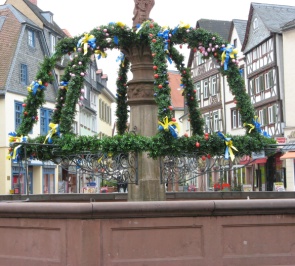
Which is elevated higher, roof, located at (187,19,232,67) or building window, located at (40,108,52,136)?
roof, located at (187,19,232,67)

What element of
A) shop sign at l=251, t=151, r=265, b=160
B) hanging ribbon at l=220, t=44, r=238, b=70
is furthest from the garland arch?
shop sign at l=251, t=151, r=265, b=160

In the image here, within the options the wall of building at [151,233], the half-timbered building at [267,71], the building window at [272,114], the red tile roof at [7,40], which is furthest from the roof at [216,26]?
the wall of building at [151,233]

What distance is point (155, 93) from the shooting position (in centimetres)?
885

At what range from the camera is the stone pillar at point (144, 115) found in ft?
32.1

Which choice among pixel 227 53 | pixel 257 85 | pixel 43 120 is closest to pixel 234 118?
pixel 257 85

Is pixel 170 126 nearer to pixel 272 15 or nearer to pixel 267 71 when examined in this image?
pixel 267 71

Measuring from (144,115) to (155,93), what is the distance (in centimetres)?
107

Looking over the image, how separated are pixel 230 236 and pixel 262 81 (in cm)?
3827

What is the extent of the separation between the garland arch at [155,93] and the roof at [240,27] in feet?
135

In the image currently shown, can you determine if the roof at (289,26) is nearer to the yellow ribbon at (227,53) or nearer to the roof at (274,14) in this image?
the roof at (274,14)

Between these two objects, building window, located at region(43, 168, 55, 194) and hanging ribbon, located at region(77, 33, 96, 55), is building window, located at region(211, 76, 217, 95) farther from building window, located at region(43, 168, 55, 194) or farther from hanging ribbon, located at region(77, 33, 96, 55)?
hanging ribbon, located at region(77, 33, 96, 55)

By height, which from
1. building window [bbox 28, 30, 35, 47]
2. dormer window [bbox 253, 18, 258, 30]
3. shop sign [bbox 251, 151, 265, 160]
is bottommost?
shop sign [bbox 251, 151, 265, 160]

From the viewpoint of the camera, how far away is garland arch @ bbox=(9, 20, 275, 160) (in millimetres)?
8516

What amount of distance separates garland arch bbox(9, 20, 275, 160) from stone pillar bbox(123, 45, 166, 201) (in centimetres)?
37
